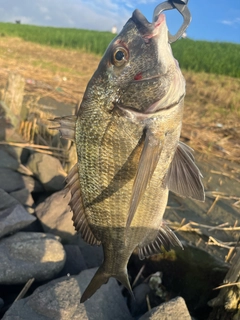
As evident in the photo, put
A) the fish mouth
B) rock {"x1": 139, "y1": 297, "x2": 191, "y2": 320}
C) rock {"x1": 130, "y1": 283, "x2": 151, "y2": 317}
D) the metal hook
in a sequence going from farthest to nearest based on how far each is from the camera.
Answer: rock {"x1": 130, "y1": 283, "x2": 151, "y2": 317}, rock {"x1": 139, "y1": 297, "x2": 191, "y2": 320}, the fish mouth, the metal hook

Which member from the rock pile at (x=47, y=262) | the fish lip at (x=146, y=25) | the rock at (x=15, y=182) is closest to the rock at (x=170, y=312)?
the rock pile at (x=47, y=262)

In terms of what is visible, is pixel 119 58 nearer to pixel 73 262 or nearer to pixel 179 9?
pixel 179 9

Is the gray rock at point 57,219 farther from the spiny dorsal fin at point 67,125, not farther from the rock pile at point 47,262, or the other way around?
the spiny dorsal fin at point 67,125

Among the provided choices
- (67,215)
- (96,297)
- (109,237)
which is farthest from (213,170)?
(109,237)

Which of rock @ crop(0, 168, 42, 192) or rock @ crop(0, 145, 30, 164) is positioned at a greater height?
rock @ crop(0, 145, 30, 164)

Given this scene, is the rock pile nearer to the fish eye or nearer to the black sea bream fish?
the black sea bream fish

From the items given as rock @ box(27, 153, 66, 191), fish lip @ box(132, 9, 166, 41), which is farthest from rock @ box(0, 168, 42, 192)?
fish lip @ box(132, 9, 166, 41)

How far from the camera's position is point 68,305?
113 inches

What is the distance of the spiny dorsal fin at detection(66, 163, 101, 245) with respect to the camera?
1952 millimetres

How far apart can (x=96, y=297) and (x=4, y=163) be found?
8.37 ft

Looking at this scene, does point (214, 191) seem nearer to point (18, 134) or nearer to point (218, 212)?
point (218, 212)

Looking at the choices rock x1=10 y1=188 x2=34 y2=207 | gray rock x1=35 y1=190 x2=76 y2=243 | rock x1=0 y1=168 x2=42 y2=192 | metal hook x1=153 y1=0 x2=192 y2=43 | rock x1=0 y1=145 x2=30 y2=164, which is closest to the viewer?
metal hook x1=153 y1=0 x2=192 y2=43

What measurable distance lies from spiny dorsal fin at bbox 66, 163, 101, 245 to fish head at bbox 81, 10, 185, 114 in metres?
0.42

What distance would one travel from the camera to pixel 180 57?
1964 centimetres
